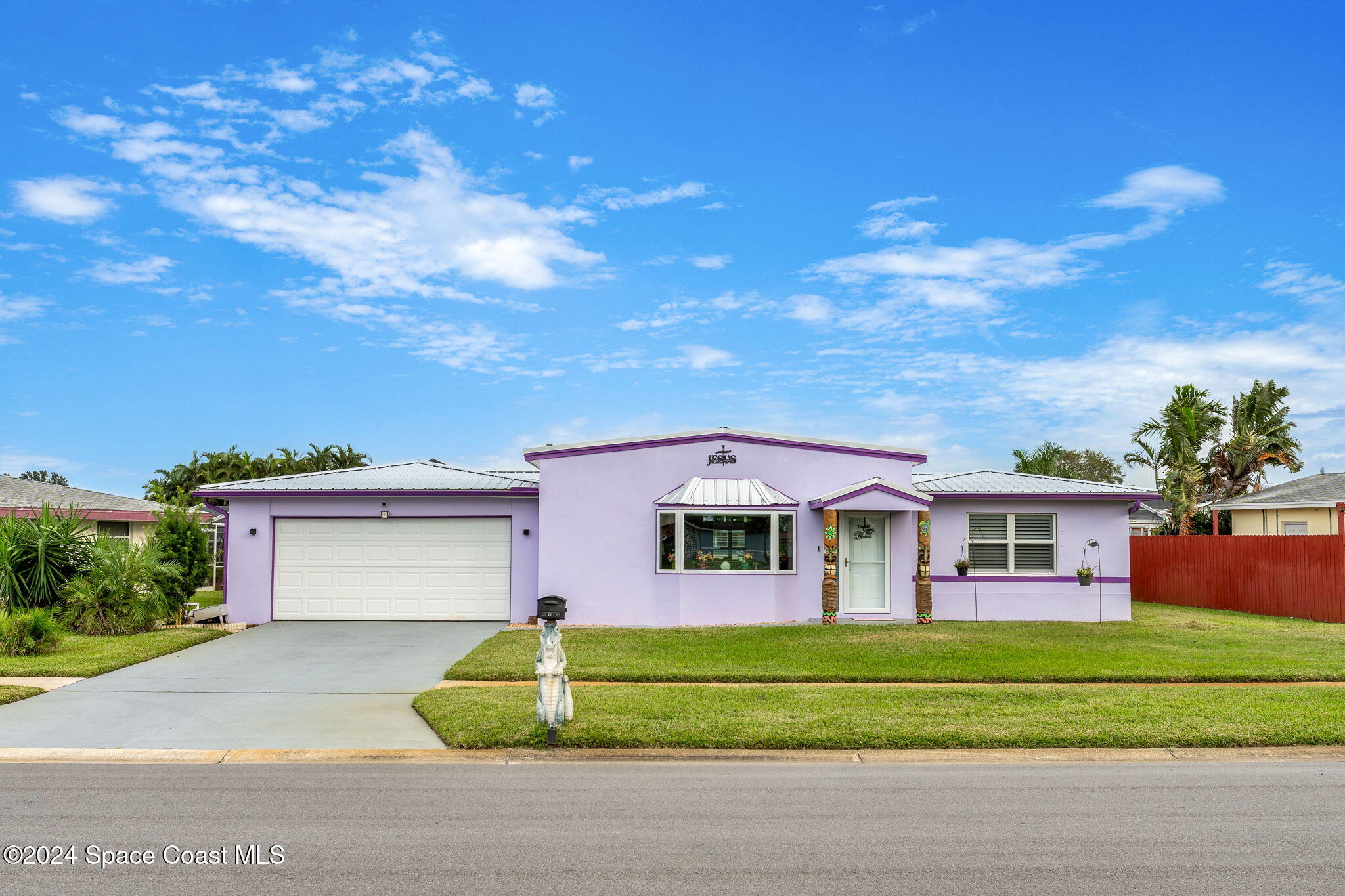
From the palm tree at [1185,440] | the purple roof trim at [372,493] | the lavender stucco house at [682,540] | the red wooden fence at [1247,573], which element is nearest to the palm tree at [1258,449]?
the palm tree at [1185,440]

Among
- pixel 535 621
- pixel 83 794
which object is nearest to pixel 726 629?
pixel 535 621

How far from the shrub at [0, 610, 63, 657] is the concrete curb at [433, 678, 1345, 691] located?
6.78 m

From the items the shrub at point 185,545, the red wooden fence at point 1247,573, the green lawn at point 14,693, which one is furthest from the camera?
the red wooden fence at point 1247,573

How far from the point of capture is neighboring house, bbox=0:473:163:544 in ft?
90.5

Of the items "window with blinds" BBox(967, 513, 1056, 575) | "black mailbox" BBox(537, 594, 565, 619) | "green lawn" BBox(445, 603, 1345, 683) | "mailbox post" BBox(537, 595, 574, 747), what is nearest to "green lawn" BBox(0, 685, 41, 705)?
"green lawn" BBox(445, 603, 1345, 683)

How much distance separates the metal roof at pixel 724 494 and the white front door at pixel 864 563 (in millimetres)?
1454

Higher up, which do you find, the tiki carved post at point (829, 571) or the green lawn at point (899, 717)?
the tiki carved post at point (829, 571)

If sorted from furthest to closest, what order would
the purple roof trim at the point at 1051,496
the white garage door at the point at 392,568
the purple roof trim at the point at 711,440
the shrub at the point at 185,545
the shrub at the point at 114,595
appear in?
the white garage door at the point at 392,568 → the purple roof trim at the point at 1051,496 → the shrub at the point at 185,545 → the purple roof trim at the point at 711,440 → the shrub at the point at 114,595

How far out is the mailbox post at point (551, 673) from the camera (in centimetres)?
952

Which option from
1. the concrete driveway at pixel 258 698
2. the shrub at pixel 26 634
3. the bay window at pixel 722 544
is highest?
the bay window at pixel 722 544

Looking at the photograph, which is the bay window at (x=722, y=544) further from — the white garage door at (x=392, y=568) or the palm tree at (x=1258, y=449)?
the palm tree at (x=1258, y=449)

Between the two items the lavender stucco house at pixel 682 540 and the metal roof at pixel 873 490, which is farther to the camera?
the lavender stucco house at pixel 682 540

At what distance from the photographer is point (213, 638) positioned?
57.3 ft

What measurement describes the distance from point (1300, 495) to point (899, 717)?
2694 centimetres
